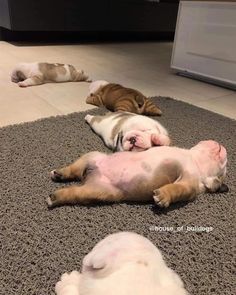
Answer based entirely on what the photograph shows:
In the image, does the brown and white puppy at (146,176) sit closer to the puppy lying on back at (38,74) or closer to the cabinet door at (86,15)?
the puppy lying on back at (38,74)

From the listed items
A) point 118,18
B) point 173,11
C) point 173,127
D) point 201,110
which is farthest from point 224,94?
point 173,11

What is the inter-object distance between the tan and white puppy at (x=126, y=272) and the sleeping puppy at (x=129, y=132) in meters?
0.46

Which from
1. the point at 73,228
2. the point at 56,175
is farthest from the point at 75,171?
the point at 73,228

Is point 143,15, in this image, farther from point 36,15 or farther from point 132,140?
point 132,140

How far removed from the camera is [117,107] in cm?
142

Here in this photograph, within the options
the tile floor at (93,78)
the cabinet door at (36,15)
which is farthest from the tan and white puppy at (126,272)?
the cabinet door at (36,15)

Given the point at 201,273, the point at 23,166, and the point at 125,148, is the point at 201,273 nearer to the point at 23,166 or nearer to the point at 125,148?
the point at 125,148

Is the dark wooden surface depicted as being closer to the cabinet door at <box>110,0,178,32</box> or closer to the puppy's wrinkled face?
the cabinet door at <box>110,0,178,32</box>

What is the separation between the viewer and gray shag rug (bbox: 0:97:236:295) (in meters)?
0.64

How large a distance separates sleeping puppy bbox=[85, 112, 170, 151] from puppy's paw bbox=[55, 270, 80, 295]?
1.48 ft

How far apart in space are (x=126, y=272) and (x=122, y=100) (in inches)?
42.0

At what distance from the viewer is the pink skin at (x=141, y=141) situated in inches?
37.4

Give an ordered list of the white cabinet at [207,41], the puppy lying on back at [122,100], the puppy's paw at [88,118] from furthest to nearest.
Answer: the white cabinet at [207,41]
the puppy lying on back at [122,100]
the puppy's paw at [88,118]

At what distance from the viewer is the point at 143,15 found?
12.5 feet
